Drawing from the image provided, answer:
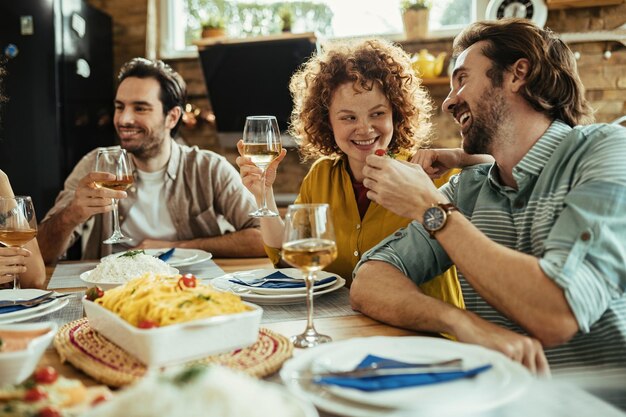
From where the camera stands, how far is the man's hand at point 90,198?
195cm

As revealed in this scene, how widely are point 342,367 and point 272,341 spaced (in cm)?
23

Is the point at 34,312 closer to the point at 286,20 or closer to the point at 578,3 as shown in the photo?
the point at 286,20

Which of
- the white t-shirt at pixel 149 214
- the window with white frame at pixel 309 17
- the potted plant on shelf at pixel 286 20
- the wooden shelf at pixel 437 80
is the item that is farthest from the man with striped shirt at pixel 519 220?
Result: the window with white frame at pixel 309 17

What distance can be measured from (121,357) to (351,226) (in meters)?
1.08

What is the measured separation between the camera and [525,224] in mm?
1393

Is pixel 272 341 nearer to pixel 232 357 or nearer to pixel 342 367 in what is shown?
pixel 232 357

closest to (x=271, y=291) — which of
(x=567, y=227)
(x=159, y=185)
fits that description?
(x=567, y=227)

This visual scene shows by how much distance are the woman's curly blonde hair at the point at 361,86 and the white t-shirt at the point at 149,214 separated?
841 millimetres

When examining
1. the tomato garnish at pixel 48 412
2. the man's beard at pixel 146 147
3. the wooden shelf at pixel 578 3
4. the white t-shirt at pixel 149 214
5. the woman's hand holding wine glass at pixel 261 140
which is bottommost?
the white t-shirt at pixel 149 214

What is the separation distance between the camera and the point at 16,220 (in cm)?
154

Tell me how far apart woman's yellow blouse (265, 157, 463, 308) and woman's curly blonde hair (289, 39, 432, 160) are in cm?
18

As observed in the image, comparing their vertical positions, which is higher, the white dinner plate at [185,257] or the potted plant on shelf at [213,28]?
the potted plant on shelf at [213,28]

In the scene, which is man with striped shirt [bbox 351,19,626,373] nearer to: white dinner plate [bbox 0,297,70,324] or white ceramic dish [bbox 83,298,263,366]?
white ceramic dish [bbox 83,298,263,366]

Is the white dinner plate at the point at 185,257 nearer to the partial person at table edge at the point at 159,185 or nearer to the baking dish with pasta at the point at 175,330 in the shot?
the partial person at table edge at the point at 159,185
